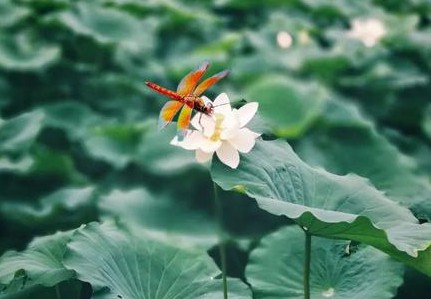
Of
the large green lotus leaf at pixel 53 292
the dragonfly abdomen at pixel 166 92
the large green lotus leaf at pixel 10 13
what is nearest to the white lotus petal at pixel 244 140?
the dragonfly abdomen at pixel 166 92

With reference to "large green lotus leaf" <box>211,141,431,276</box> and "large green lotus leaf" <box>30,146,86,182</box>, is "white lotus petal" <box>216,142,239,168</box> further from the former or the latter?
"large green lotus leaf" <box>30,146,86,182</box>

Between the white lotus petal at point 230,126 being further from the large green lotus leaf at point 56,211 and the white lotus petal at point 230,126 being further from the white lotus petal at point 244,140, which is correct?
the large green lotus leaf at point 56,211

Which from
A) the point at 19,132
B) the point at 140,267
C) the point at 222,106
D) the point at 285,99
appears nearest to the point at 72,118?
the point at 19,132

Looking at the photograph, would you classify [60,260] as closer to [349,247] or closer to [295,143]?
[349,247]

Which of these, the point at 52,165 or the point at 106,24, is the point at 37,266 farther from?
the point at 106,24

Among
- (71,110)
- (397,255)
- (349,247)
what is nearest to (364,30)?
(71,110)
